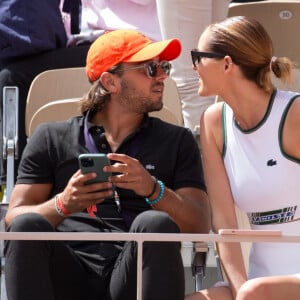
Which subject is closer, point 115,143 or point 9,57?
point 115,143


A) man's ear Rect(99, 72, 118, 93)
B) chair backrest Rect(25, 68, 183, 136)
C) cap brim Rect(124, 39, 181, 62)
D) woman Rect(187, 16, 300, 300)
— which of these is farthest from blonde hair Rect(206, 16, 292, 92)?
chair backrest Rect(25, 68, 183, 136)

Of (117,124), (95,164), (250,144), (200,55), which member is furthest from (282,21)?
(95,164)

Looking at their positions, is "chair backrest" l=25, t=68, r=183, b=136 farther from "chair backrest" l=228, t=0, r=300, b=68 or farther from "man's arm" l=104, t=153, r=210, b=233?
"chair backrest" l=228, t=0, r=300, b=68

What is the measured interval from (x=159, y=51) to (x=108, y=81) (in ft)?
0.93

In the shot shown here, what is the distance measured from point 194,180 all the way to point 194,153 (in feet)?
0.46

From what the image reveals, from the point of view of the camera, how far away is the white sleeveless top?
13.1 feet

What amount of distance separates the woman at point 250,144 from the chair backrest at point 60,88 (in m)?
0.95

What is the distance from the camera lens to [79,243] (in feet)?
13.9

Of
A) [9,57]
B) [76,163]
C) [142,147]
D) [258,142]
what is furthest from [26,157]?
[9,57]

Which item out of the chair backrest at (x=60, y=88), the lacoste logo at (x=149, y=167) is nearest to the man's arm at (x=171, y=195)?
the lacoste logo at (x=149, y=167)

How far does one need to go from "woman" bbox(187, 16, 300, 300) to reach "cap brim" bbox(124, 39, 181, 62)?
0.38 metres

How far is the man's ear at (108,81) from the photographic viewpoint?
471 centimetres

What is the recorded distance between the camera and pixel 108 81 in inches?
186

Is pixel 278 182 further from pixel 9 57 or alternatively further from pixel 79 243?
pixel 9 57
